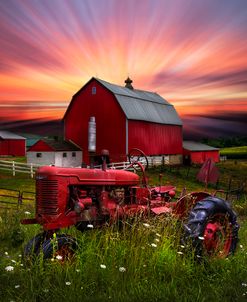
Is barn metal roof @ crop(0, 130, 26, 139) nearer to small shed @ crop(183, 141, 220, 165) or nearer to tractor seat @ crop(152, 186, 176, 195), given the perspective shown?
small shed @ crop(183, 141, 220, 165)

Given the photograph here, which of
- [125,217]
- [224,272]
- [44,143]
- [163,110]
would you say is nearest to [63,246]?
[125,217]

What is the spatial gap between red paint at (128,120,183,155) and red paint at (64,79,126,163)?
0.98 m

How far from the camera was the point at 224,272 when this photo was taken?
512 cm

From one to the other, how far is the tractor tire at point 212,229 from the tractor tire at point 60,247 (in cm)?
143

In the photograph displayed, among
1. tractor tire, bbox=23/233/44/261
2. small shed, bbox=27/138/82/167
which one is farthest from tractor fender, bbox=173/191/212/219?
small shed, bbox=27/138/82/167

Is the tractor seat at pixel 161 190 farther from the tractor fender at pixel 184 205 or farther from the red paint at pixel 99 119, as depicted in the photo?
the red paint at pixel 99 119

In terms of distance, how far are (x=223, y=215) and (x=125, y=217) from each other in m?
1.50

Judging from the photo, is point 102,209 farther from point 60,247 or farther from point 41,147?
point 41,147

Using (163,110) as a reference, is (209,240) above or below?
below

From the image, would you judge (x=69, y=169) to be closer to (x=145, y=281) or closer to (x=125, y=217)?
(x=125, y=217)

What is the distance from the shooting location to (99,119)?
31.4m

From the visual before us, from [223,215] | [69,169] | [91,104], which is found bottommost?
[223,215]

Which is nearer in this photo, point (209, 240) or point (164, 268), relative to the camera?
point (164, 268)

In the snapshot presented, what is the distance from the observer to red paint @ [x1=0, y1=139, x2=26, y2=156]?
51.3m
